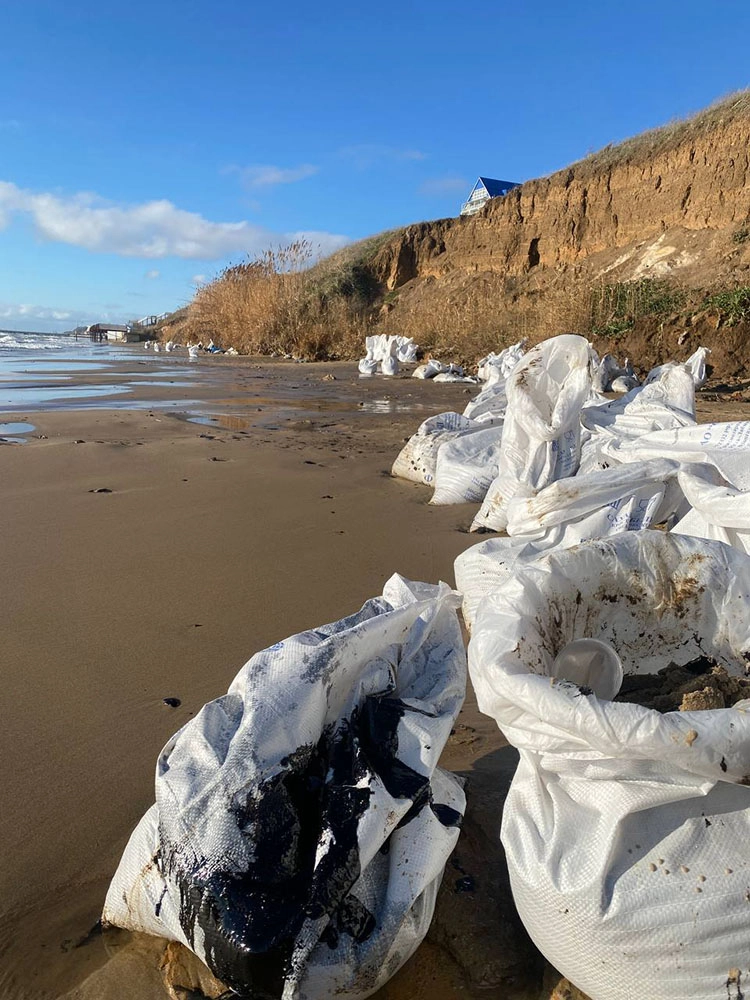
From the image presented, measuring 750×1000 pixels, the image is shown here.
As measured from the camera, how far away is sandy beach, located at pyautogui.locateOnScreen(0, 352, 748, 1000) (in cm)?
121

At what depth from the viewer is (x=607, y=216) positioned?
19.9m

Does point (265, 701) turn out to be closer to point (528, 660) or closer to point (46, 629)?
point (528, 660)

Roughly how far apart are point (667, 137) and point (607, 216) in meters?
2.28

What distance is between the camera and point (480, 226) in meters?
24.5

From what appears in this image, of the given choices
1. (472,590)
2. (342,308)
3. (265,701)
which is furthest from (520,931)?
(342,308)

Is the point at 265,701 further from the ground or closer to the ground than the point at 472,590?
further from the ground

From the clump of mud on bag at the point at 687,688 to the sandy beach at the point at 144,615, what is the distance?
0.37 m

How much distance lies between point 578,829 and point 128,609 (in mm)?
1826

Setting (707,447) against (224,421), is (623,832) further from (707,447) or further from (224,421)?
(224,421)

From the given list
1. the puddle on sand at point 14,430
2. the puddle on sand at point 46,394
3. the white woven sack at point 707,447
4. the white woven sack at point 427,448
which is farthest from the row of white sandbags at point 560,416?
the puddle on sand at point 46,394

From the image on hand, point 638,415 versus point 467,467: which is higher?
point 638,415


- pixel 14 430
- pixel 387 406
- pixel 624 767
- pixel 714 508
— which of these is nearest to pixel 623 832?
pixel 624 767

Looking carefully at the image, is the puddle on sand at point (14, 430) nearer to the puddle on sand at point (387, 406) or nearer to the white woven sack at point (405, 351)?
the puddle on sand at point (387, 406)

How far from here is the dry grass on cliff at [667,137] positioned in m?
16.9
